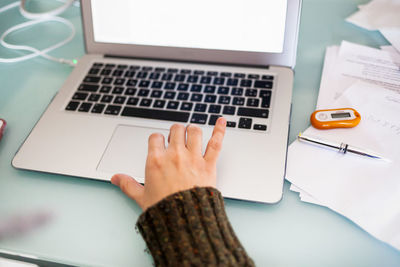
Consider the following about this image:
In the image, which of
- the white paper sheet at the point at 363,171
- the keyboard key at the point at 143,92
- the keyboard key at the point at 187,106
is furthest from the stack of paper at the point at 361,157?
the keyboard key at the point at 143,92

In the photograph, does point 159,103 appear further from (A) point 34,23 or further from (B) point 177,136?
(A) point 34,23

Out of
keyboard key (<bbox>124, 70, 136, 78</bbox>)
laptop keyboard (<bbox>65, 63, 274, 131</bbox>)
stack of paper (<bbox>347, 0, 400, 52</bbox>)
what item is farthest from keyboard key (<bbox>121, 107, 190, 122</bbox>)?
stack of paper (<bbox>347, 0, 400, 52</bbox>)

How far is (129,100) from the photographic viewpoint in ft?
2.27

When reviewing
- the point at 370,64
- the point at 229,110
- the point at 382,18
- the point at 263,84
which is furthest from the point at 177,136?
the point at 382,18

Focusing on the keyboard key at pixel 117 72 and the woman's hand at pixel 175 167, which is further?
the keyboard key at pixel 117 72

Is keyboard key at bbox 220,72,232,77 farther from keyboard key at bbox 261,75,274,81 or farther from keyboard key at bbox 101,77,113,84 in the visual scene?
keyboard key at bbox 101,77,113,84

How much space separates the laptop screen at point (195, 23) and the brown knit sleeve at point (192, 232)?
359 millimetres

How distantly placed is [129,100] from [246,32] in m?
0.28

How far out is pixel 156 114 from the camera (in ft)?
2.16

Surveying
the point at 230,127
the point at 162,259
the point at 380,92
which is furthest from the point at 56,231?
the point at 380,92

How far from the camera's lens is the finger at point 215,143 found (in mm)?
544

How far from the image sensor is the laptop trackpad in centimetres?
57

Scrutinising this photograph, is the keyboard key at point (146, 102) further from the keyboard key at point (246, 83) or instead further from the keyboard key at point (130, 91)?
the keyboard key at point (246, 83)

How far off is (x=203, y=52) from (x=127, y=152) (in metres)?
0.28
